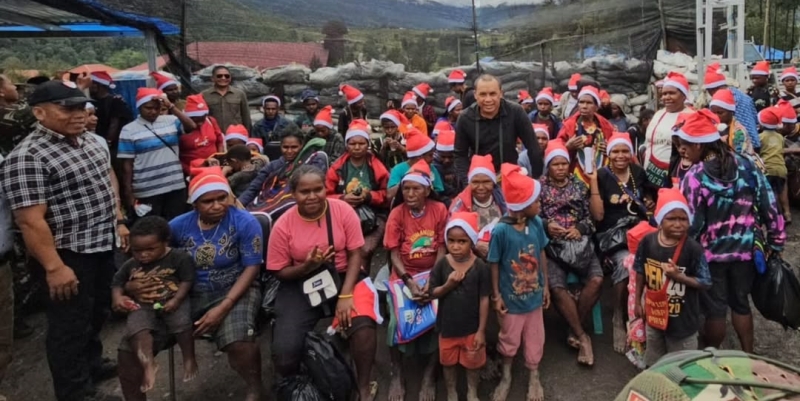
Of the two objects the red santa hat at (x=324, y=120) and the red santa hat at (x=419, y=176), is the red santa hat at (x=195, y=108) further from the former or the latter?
the red santa hat at (x=419, y=176)

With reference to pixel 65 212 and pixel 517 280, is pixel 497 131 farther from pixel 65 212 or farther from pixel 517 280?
Result: pixel 65 212

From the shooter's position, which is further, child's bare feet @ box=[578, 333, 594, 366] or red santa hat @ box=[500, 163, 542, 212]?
child's bare feet @ box=[578, 333, 594, 366]

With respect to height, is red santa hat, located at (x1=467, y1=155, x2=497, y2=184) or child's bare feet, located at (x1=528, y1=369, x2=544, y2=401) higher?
red santa hat, located at (x1=467, y1=155, x2=497, y2=184)

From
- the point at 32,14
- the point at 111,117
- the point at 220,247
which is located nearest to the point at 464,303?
the point at 220,247

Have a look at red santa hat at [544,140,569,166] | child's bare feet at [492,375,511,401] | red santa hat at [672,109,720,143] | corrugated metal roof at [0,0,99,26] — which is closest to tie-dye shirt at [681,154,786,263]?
red santa hat at [672,109,720,143]

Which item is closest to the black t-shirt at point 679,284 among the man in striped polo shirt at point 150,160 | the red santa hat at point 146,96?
the man in striped polo shirt at point 150,160

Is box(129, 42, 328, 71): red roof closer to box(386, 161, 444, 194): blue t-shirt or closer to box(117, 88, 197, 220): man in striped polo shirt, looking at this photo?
box(117, 88, 197, 220): man in striped polo shirt

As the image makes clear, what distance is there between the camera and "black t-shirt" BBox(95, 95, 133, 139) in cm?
525

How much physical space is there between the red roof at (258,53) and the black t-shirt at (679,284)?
7400mm

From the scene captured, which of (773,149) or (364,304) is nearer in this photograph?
(364,304)

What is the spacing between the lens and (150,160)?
4.66 m

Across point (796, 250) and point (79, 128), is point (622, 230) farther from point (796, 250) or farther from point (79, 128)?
point (79, 128)

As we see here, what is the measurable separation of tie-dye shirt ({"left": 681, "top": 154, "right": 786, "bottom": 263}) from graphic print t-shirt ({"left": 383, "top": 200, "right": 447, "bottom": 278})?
165cm

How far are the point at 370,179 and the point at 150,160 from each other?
1995mm
